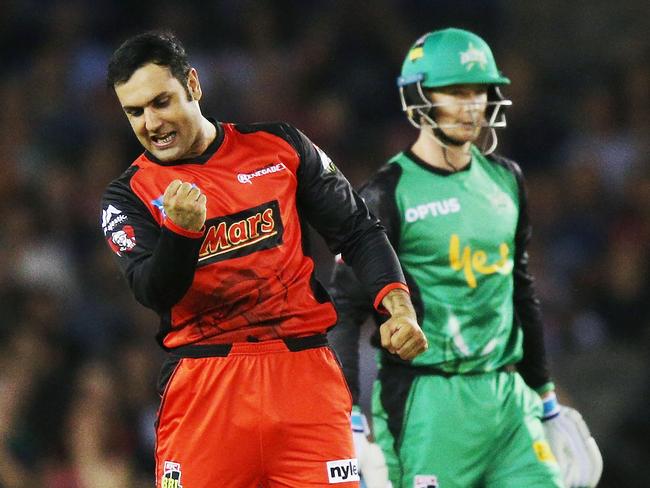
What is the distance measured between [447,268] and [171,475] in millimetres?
1366

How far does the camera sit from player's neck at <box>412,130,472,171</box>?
4793 mm

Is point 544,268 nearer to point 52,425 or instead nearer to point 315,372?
point 52,425

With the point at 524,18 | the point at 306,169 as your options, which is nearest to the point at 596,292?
the point at 524,18

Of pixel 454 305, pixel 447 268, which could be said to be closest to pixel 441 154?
pixel 447 268

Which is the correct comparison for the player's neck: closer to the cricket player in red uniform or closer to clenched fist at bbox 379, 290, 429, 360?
the cricket player in red uniform

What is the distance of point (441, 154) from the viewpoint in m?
4.80

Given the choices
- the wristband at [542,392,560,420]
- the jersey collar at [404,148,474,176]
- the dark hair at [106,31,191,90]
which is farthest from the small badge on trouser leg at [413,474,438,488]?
the dark hair at [106,31,191,90]

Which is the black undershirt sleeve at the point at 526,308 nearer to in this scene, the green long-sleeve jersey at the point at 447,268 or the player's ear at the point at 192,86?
the green long-sleeve jersey at the point at 447,268

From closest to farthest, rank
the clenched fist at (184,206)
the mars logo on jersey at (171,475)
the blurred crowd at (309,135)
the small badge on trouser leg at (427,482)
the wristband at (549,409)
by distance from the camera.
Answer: the clenched fist at (184,206)
the mars logo on jersey at (171,475)
the small badge on trouser leg at (427,482)
the wristband at (549,409)
the blurred crowd at (309,135)

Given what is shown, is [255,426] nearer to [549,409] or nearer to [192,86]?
[192,86]

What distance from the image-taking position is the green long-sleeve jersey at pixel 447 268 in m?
4.58

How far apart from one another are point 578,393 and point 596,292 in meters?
0.73

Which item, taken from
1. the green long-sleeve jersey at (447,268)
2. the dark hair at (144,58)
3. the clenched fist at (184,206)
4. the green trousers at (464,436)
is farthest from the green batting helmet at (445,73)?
the clenched fist at (184,206)

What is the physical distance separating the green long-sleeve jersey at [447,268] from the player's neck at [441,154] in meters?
0.03
